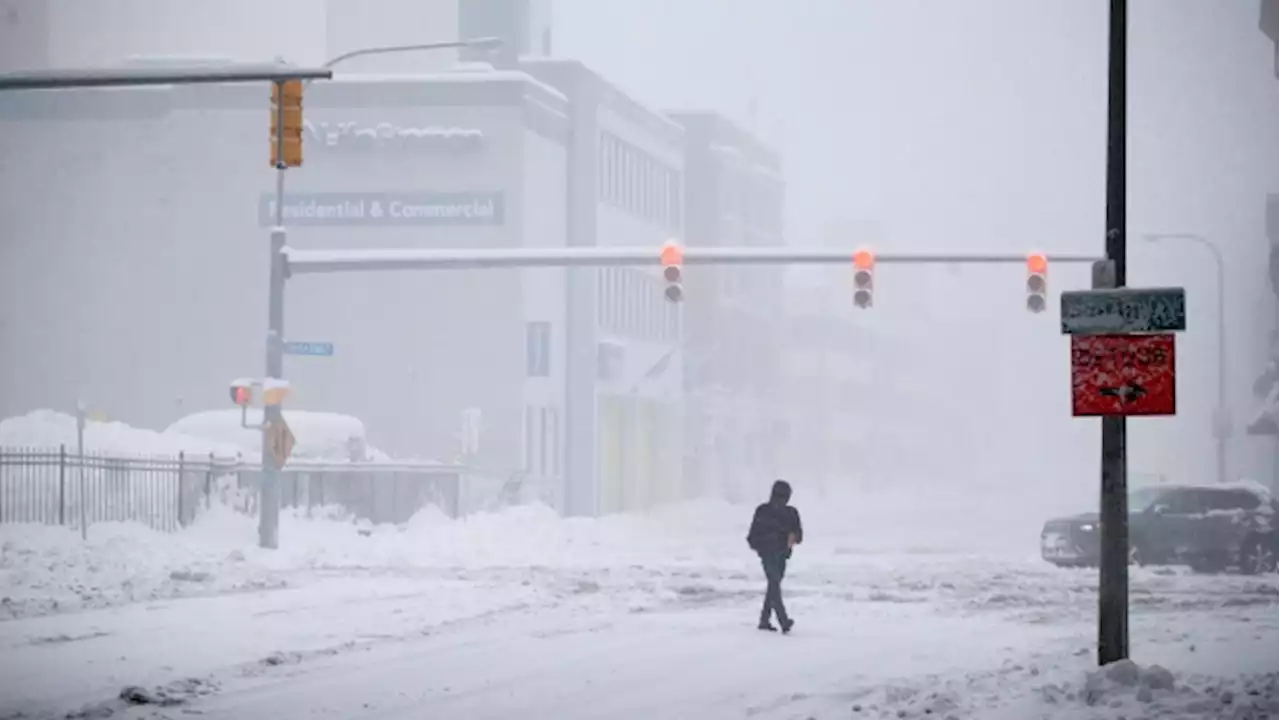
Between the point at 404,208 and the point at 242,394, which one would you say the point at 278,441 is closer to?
the point at 242,394

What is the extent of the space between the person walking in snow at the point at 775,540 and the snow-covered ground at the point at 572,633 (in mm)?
487

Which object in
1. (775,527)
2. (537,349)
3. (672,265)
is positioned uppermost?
(672,265)

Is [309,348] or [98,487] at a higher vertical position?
[309,348]

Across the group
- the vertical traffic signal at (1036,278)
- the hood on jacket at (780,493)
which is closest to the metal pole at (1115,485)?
the hood on jacket at (780,493)

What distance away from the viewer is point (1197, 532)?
38.0 metres

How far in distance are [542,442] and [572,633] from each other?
47328 millimetres

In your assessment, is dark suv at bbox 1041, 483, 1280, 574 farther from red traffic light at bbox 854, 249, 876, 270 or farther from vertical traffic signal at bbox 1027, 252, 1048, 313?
red traffic light at bbox 854, 249, 876, 270

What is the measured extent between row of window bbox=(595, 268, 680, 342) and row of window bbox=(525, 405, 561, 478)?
4.62m

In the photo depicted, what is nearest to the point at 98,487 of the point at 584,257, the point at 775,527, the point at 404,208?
the point at 584,257

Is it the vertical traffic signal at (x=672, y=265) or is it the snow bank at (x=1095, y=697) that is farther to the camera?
the vertical traffic signal at (x=672, y=265)

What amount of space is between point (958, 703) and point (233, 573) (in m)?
19.0

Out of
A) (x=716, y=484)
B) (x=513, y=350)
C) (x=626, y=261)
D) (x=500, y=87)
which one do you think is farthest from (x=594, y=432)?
(x=626, y=261)

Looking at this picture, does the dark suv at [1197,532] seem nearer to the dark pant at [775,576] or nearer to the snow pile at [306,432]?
the dark pant at [775,576]

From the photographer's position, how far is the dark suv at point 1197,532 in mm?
37875
